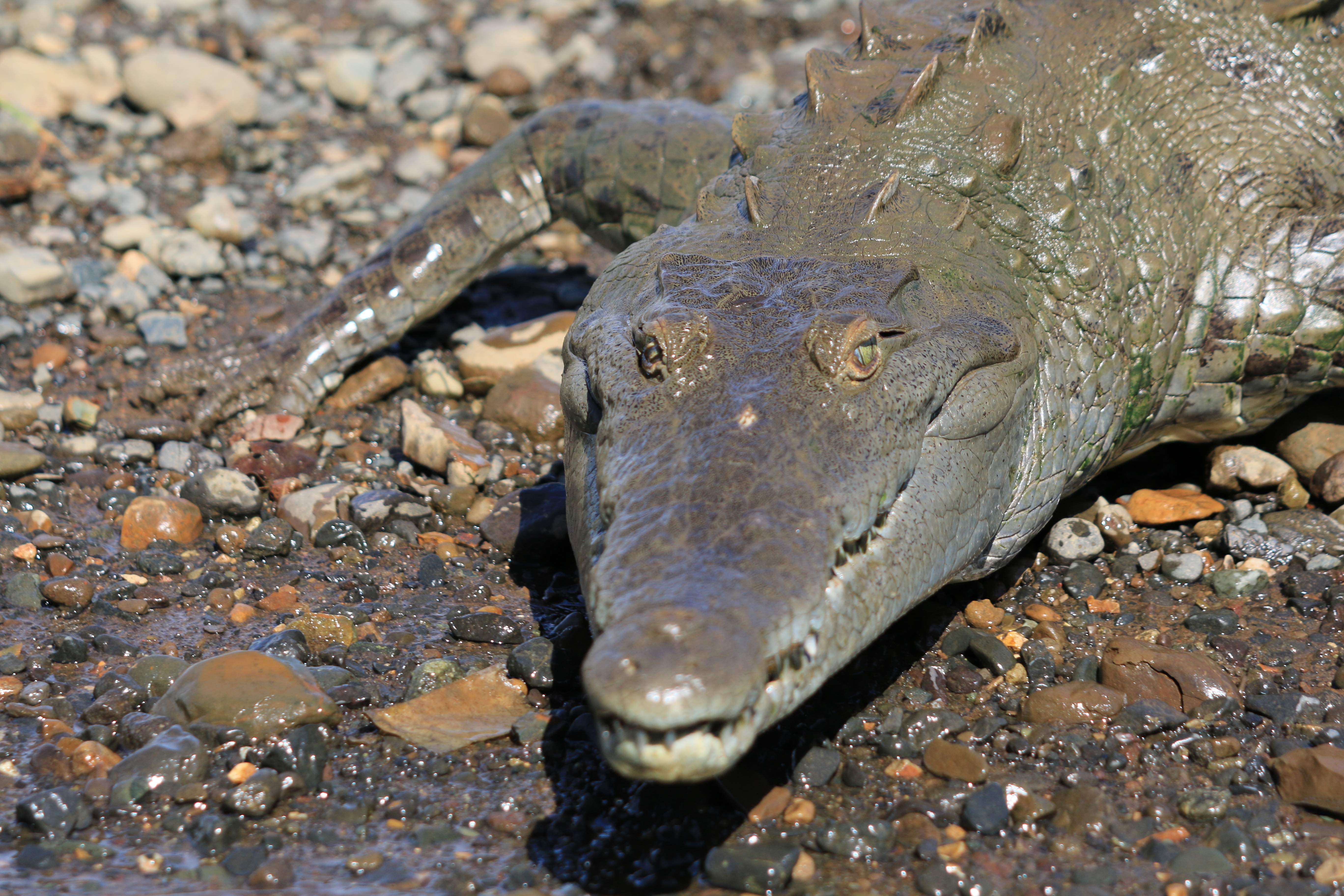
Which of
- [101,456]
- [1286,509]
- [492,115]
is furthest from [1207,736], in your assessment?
[492,115]

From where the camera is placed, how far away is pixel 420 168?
6.81 metres

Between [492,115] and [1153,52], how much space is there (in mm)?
4073

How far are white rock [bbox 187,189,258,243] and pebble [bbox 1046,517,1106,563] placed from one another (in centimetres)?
423

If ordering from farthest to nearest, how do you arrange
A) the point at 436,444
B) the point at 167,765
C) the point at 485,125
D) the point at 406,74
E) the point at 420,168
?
the point at 406,74, the point at 485,125, the point at 420,168, the point at 436,444, the point at 167,765

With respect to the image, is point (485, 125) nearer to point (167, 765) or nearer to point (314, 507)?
point (314, 507)

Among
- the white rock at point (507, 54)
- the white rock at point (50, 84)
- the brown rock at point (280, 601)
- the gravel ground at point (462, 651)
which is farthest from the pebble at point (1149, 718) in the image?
the white rock at point (50, 84)

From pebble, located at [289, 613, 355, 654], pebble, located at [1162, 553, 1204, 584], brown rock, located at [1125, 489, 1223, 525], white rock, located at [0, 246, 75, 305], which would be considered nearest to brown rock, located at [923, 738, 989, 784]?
pebble, located at [1162, 553, 1204, 584]

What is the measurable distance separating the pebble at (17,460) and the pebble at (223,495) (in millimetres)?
629

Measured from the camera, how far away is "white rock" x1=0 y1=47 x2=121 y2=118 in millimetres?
6746

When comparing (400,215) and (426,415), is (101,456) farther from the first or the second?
(400,215)

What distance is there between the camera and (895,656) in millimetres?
3381

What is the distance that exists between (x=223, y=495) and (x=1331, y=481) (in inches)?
149

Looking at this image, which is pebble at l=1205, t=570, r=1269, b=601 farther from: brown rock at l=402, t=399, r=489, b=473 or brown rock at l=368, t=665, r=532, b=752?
brown rock at l=402, t=399, r=489, b=473

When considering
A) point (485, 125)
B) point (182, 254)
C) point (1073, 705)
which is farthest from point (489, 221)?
point (1073, 705)
